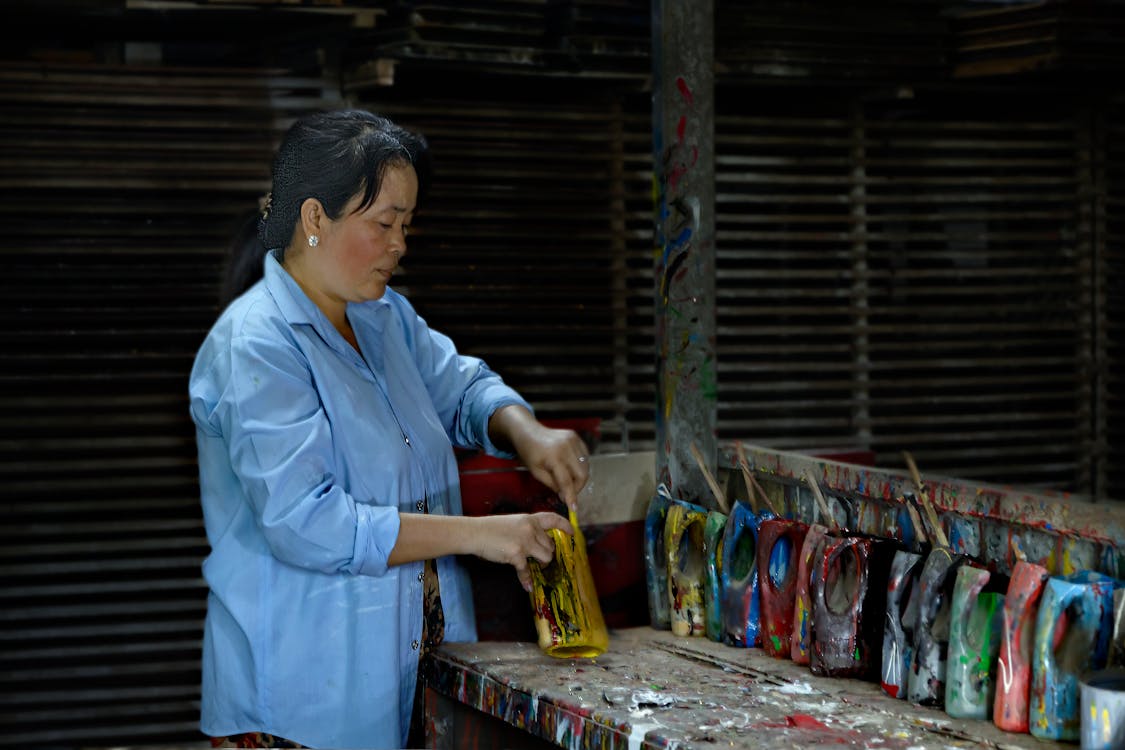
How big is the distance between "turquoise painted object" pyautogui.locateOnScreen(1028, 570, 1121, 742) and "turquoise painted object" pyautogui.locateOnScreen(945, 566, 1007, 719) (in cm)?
11

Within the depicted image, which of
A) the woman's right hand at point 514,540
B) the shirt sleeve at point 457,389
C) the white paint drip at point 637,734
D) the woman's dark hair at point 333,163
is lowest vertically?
the white paint drip at point 637,734

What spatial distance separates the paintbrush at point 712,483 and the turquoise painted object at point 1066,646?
114 cm

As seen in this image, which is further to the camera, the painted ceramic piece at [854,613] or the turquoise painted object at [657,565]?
the turquoise painted object at [657,565]

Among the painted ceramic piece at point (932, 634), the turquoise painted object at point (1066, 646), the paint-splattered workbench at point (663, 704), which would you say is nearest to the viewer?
the turquoise painted object at point (1066, 646)

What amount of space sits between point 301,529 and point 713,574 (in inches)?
40.1

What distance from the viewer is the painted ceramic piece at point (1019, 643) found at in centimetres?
253

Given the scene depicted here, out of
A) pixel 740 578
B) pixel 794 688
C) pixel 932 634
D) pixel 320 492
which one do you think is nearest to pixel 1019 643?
pixel 932 634

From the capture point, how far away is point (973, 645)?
2.63m

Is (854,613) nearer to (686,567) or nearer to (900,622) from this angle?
(900,622)

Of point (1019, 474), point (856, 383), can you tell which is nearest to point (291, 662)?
point (856, 383)

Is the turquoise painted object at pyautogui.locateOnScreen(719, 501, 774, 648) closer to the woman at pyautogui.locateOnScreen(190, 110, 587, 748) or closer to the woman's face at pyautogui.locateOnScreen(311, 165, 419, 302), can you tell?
the woman at pyautogui.locateOnScreen(190, 110, 587, 748)

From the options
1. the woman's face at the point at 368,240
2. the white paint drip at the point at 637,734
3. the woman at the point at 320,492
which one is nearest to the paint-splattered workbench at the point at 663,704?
the white paint drip at the point at 637,734

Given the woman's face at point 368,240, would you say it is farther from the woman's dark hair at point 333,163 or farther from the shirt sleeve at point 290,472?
the shirt sleeve at point 290,472

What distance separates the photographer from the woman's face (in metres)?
3.13
